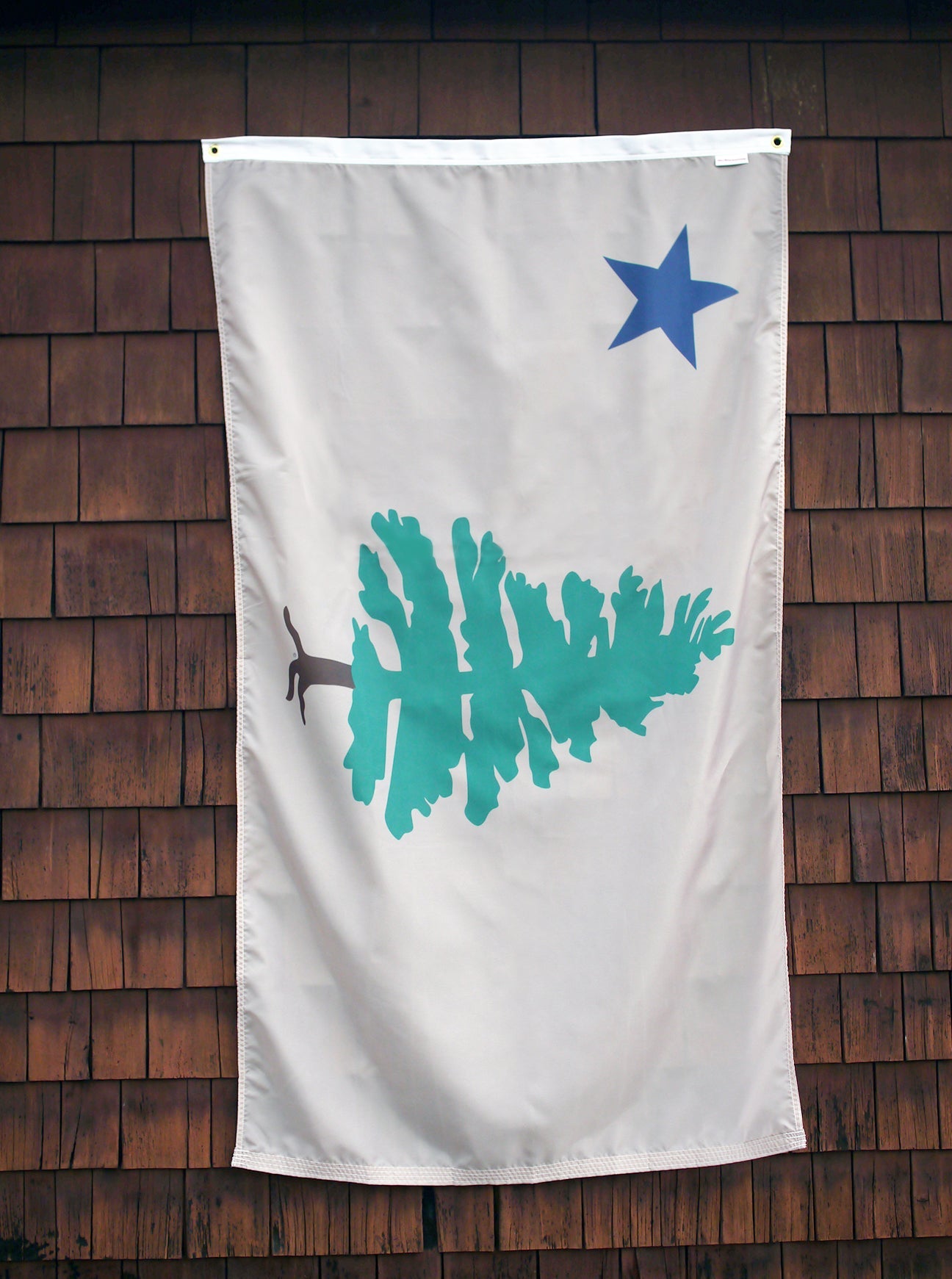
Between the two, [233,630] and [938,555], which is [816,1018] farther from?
[233,630]

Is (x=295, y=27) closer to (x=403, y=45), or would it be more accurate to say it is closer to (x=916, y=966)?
(x=403, y=45)

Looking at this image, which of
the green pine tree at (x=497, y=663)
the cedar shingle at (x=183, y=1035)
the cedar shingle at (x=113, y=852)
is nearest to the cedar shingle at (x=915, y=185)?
the green pine tree at (x=497, y=663)

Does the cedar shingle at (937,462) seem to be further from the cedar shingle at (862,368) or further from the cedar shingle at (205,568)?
the cedar shingle at (205,568)

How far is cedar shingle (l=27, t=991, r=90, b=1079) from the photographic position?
1.69m

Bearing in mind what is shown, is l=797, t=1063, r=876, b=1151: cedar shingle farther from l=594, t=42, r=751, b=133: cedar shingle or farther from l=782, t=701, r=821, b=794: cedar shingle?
l=594, t=42, r=751, b=133: cedar shingle

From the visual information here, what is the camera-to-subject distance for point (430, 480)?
64.9 inches

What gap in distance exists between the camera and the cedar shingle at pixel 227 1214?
1.67 m

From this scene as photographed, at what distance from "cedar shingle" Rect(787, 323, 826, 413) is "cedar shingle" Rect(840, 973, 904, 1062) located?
1.11m

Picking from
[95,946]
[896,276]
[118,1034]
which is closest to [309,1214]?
[118,1034]

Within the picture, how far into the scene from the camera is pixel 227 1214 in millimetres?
1678

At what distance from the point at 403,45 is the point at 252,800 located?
1.48 meters

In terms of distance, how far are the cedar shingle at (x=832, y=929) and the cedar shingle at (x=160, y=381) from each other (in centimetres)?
150

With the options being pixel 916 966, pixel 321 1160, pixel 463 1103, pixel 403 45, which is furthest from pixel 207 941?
pixel 403 45

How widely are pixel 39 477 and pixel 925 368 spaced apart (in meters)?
1.74
